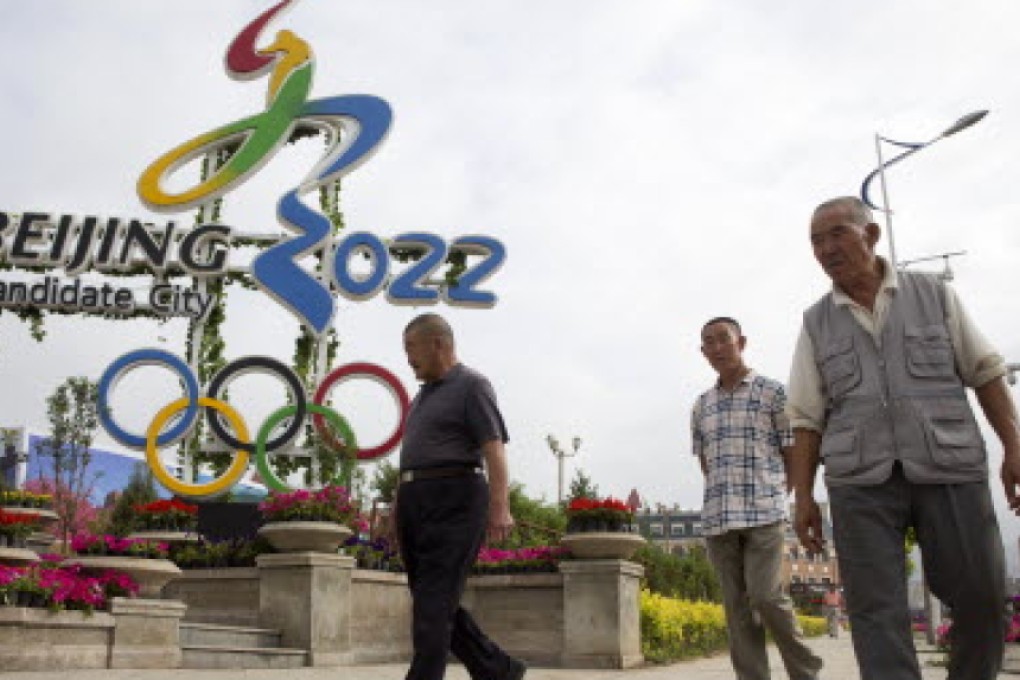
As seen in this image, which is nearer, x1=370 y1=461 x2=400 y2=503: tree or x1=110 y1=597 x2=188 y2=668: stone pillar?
x1=110 y1=597 x2=188 y2=668: stone pillar

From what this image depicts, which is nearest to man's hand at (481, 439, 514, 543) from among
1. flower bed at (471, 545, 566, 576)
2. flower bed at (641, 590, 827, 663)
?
flower bed at (471, 545, 566, 576)

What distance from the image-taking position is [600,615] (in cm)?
1123

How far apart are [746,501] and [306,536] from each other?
6252 mm

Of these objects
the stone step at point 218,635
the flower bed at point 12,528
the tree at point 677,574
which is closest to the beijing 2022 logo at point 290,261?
the tree at point 677,574

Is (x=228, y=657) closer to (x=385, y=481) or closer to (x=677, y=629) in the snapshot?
(x=677, y=629)

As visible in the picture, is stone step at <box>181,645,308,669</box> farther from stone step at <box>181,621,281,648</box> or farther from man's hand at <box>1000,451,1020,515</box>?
man's hand at <box>1000,451,1020,515</box>

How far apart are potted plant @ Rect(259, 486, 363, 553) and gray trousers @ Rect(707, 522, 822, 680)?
5.93m

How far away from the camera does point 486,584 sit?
12.3 meters

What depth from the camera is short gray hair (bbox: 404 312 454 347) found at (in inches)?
204

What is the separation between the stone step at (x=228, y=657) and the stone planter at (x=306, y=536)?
1.21 m

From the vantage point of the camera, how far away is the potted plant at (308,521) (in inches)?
425

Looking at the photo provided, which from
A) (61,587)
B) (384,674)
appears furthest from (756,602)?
(61,587)

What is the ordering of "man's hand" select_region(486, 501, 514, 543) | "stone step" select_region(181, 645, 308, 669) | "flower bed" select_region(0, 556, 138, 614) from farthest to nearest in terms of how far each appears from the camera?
"stone step" select_region(181, 645, 308, 669) < "flower bed" select_region(0, 556, 138, 614) < "man's hand" select_region(486, 501, 514, 543)

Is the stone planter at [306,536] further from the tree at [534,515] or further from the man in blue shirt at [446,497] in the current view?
the tree at [534,515]
